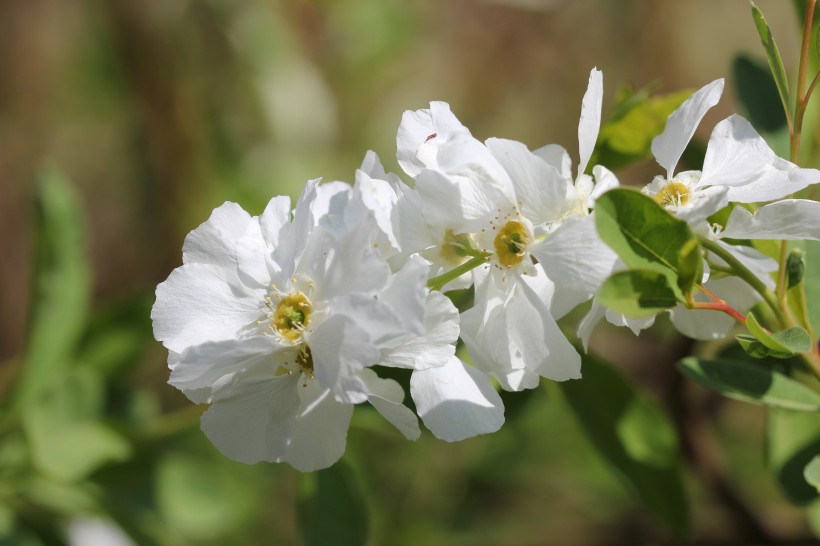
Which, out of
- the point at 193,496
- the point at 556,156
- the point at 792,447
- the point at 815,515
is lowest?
the point at 193,496

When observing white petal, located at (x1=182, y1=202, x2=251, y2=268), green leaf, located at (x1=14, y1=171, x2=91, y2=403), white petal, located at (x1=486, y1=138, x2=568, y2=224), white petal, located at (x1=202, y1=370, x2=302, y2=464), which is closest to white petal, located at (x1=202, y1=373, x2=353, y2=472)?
white petal, located at (x1=202, y1=370, x2=302, y2=464)

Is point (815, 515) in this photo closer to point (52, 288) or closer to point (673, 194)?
point (673, 194)

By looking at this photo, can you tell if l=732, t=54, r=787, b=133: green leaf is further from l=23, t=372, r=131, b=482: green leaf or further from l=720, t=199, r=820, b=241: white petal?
l=23, t=372, r=131, b=482: green leaf

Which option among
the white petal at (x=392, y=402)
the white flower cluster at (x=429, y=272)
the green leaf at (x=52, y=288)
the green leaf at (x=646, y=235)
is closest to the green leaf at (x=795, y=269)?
the white flower cluster at (x=429, y=272)

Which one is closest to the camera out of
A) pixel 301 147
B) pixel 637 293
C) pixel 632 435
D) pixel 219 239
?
pixel 637 293

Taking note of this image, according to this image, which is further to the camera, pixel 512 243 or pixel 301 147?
pixel 301 147

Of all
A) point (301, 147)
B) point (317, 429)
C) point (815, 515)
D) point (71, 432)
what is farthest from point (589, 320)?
point (301, 147)

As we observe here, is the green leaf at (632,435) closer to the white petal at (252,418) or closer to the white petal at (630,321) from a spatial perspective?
the white petal at (630,321)

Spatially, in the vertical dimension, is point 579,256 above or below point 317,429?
above

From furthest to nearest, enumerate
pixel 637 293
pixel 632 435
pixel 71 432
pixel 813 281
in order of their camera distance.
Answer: pixel 71 432 < pixel 632 435 < pixel 813 281 < pixel 637 293
